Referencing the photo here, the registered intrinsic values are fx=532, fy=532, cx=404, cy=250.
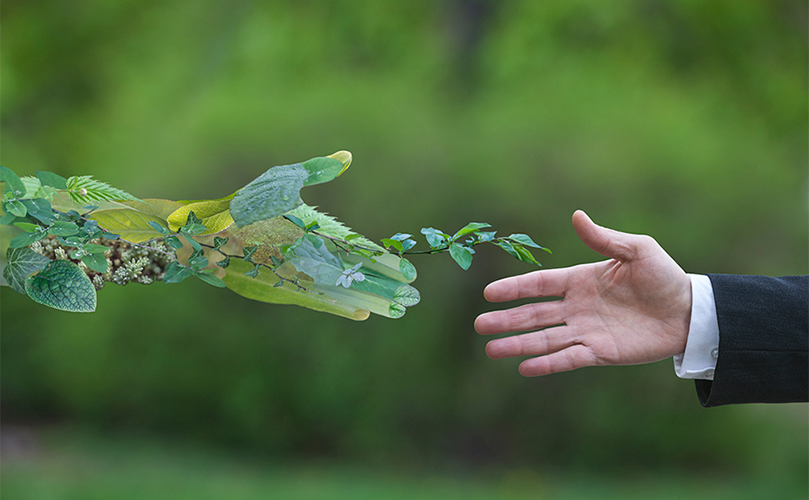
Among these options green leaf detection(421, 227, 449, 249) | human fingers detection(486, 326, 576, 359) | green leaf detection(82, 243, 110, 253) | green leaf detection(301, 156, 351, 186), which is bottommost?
human fingers detection(486, 326, 576, 359)

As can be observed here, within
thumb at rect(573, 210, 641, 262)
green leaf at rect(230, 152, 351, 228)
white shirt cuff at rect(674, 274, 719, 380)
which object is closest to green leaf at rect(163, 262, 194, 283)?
green leaf at rect(230, 152, 351, 228)

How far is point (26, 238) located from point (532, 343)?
695mm

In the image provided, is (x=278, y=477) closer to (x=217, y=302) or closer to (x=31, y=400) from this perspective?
(x=217, y=302)

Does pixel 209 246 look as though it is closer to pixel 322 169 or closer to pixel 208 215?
pixel 208 215

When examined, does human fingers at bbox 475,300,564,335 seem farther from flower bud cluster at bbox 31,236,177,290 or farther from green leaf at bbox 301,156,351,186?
flower bud cluster at bbox 31,236,177,290

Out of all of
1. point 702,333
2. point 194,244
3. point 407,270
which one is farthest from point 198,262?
point 702,333

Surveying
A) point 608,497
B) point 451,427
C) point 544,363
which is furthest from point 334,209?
point 608,497

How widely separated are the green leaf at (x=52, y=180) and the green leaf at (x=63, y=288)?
0.10 metres

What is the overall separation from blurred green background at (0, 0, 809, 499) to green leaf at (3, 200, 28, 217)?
50.1 inches

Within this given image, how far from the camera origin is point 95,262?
62 cm

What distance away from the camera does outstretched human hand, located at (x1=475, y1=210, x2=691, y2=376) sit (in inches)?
31.9

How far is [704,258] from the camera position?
191cm

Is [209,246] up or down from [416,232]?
down

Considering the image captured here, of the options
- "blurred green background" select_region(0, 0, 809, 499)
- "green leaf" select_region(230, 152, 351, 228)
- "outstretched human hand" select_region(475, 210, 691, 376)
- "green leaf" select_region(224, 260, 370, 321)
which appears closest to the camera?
"green leaf" select_region(230, 152, 351, 228)
